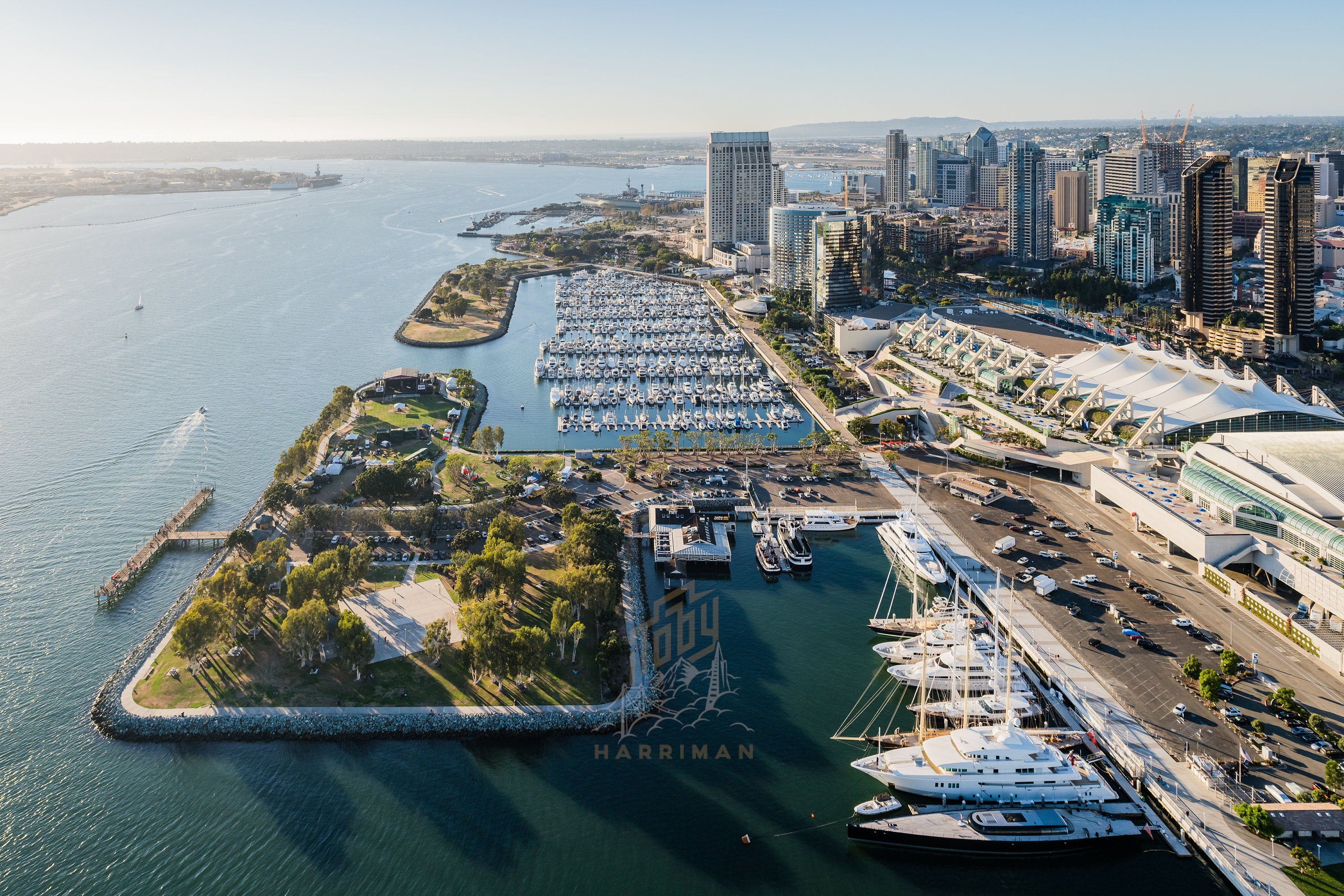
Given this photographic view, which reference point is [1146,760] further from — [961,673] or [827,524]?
[827,524]

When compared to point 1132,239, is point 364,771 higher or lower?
lower

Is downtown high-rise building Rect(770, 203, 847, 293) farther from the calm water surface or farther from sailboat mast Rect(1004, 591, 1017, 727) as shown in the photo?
sailboat mast Rect(1004, 591, 1017, 727)

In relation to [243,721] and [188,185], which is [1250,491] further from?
[188,185]

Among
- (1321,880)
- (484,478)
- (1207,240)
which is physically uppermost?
(1207,240)

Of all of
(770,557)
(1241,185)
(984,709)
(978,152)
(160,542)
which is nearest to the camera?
(984,709)

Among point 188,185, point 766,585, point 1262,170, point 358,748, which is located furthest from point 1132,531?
point 188,185

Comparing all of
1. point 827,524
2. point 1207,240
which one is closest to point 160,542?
point 827,524
